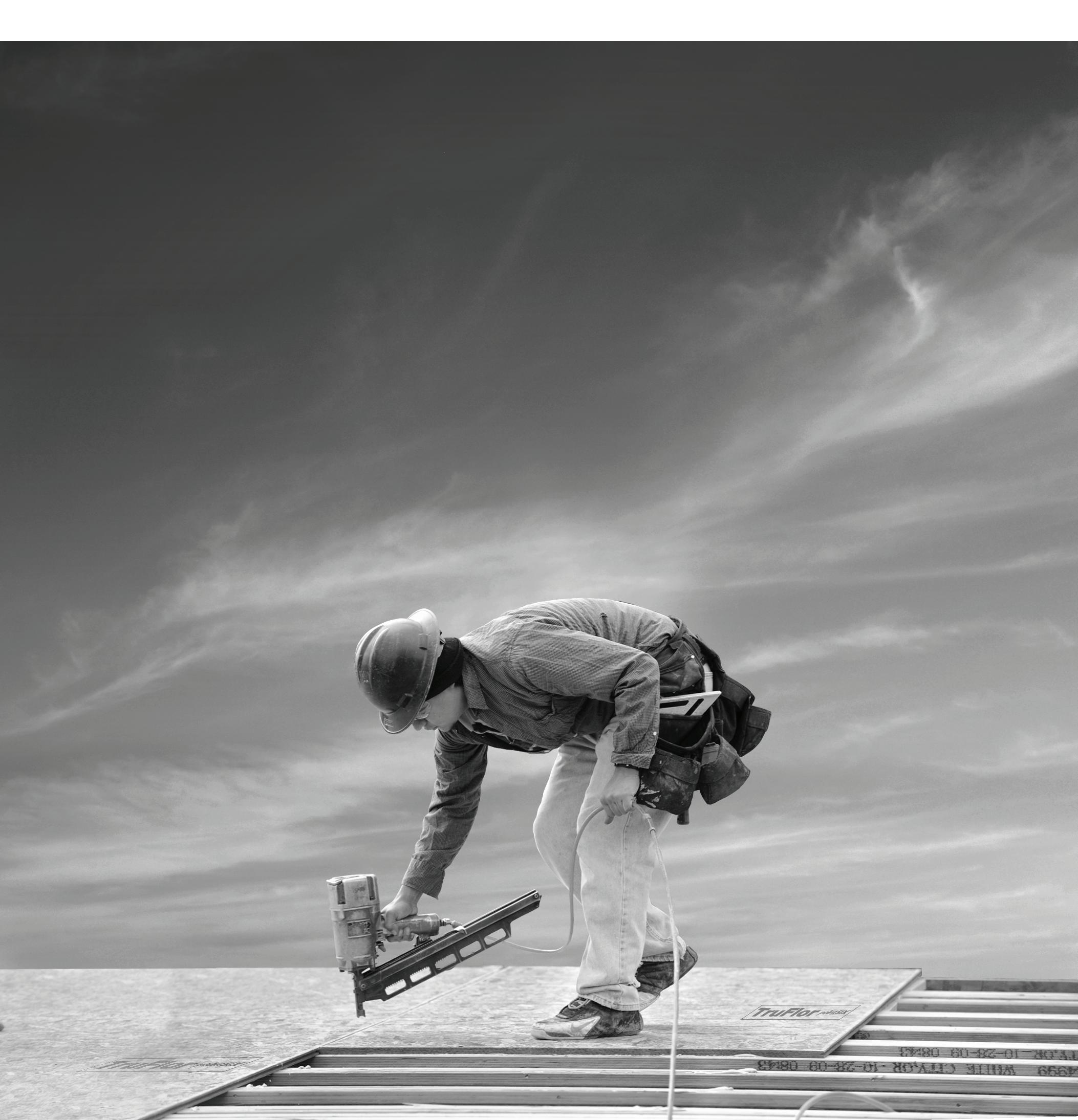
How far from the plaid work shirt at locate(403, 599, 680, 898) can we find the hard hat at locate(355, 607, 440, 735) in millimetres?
125

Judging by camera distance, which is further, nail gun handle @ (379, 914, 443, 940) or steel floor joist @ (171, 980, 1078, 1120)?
nail gun handle @ (379, 914, 443, 940)

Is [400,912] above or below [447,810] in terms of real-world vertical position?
below

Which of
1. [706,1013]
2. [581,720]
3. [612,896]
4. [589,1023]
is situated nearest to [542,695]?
[581,720]

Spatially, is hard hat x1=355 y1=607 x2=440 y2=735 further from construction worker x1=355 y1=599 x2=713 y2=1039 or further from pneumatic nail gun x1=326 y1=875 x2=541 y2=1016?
pneumatic nail gun x1=326 y1=875 x2=541 y2=1016

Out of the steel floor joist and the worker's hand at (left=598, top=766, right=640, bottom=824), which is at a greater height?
the worker's hand at (left=598, top=766, right=640, bottom=824)

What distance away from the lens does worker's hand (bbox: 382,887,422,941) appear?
3.29 metres

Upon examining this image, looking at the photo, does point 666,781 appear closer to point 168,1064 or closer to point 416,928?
point 416,928

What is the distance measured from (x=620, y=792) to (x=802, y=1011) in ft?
3.30

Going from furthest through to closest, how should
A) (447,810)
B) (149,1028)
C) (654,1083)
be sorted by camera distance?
1. (149,1028)
2. (447,810)
3. (654,1083)

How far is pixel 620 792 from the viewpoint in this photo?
10.3 ft

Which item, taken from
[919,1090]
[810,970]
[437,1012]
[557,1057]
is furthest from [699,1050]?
[810,970]

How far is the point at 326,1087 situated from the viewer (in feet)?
8.83

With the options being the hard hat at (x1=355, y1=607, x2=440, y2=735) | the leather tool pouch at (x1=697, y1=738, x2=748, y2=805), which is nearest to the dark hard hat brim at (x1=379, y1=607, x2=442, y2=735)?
the hard hat at (x1=355, y1=607, x2=440, y2=735)

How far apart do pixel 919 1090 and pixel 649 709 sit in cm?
99
